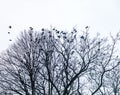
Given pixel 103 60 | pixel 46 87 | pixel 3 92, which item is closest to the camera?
pixel 103 60

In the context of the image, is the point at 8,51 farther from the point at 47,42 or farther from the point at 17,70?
the point at 47,42

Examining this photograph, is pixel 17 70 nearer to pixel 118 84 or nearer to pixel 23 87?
pixel 23 87

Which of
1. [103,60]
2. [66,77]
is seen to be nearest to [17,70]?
[66,77]

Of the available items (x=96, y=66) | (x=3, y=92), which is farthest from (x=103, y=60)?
(x=3, y=92)

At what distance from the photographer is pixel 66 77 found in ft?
56.8

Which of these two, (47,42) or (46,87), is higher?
(47,42)

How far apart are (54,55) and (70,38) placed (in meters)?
2.09

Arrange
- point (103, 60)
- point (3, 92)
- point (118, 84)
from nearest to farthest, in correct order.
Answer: point (103, 60)
point (3, 92)
point (118, 84)

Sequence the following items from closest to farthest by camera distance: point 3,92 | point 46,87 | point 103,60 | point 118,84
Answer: point 103,60, point 3,92, point 46,87, point 118,84

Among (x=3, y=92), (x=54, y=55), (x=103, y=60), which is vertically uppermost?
(x=54, y=55)

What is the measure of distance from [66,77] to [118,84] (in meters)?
13.0

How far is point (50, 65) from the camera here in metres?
17.9

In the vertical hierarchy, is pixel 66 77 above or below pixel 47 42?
below

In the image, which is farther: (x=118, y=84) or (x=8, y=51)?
(x=118, y=84)
